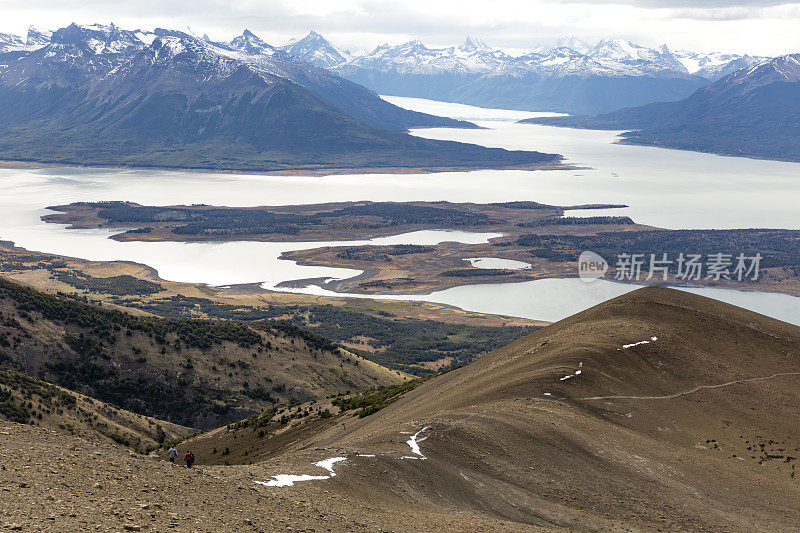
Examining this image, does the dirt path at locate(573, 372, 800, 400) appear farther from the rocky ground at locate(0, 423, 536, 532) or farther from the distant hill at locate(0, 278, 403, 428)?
the distant hill at locate(0, 278, 403, 428)

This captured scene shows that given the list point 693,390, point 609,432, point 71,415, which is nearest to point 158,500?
point 609,432

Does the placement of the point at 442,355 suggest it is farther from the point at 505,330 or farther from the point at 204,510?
the point at 204,510

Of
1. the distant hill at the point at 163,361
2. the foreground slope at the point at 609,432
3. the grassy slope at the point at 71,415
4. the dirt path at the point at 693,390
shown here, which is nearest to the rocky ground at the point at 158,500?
the foreground slope at the point at 609,432

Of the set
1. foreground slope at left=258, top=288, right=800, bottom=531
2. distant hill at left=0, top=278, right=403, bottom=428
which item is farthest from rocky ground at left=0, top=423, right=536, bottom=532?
distant hill at left=0, top=278, right=403, bottom=428

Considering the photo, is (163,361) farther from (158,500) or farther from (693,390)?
(158,500)

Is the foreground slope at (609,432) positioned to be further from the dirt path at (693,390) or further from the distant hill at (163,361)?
the distant hill at (163,361)
